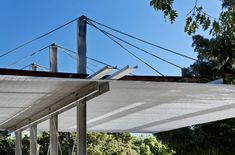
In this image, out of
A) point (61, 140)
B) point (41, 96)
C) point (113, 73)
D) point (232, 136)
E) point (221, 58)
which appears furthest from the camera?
point (61, 140)

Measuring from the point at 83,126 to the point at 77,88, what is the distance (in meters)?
0.69

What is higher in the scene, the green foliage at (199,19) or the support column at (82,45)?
the support column at (82,45)

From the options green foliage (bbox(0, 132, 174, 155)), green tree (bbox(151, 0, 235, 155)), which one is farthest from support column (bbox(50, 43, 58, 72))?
green foliage (bbox(0, 132, 174, 155))

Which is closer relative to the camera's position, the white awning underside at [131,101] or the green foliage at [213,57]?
the white awning underside at [131,101]

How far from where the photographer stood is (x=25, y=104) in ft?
28.8

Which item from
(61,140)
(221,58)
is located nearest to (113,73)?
(221,58)

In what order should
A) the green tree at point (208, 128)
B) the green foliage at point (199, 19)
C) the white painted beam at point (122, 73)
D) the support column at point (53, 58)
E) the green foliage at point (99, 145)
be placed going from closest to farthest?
the green foliage at point (199, 19), the white painted beam at point (122, 73), the support column at point (53, 58), the green tree at point (208, 128), the green foliage at point (99, 145)

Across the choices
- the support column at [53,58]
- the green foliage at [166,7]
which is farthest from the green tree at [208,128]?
the green foliage at [166,7]

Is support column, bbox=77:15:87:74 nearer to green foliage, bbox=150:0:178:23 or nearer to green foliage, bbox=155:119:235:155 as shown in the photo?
green foliage, bbox=150:0:178:23

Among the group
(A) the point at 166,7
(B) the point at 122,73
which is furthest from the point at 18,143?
(A) the point at 166,7

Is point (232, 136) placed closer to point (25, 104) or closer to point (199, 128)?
point (199, 128)

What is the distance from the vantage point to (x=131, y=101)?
329 inches

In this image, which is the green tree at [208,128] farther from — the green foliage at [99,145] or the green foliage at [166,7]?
the green foliage at [166,7]

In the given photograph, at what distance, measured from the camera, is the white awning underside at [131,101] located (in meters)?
6.80
